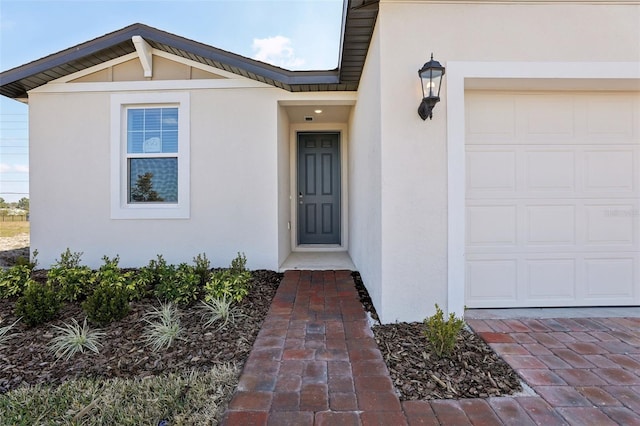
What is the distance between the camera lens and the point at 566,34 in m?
2.94

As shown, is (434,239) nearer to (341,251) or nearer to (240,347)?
(240,347)

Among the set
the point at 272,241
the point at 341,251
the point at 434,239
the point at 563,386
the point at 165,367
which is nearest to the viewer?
the point at 563,386

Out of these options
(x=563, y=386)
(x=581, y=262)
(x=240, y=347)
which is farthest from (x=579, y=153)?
(x=240, y=347)

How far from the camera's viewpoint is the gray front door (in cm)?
659

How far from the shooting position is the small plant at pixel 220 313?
9.82 ft

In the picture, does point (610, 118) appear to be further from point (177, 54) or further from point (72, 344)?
point (177, 54)

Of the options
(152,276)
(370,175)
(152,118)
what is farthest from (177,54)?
Answer: (370,175)

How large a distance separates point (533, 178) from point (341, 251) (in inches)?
146

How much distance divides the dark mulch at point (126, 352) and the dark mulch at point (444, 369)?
3.79 feet

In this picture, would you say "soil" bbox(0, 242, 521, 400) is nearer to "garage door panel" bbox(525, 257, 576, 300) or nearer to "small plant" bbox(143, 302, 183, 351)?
"small plant" bbox(143, 302, 183, 351)

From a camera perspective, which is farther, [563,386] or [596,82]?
[596,82]

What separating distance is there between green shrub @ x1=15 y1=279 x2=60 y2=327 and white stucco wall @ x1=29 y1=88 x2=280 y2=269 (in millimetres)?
1867

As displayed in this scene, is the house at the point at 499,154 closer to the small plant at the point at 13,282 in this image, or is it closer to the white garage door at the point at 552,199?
the white garage door at the point at 552,199

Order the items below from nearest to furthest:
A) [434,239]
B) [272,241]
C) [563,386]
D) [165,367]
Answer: [563,386] → [165,367] → [434,239] → [272,241]
